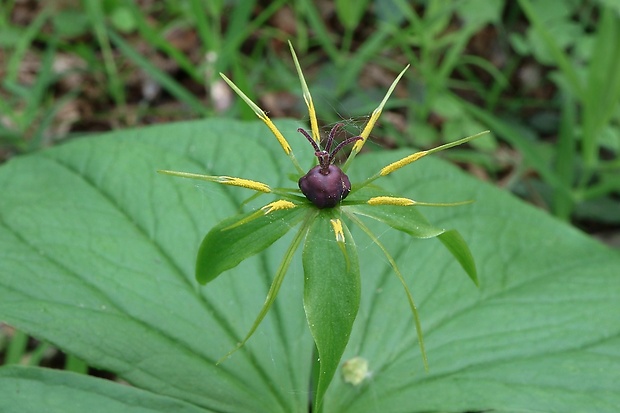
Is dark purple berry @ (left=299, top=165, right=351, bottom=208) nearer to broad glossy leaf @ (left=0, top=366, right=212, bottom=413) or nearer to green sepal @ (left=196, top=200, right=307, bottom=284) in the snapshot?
green sepal @ (left=196, top=200, right=307, bottom=284)

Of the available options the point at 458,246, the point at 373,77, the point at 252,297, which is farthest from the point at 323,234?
the point at 373,77

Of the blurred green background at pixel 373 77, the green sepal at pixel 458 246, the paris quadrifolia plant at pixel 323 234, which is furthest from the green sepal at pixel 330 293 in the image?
the blurred green background at pixel 373 77

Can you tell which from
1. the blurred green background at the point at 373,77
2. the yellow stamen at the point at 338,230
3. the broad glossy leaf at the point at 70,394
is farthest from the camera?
the blurred green background at the point at 373,77

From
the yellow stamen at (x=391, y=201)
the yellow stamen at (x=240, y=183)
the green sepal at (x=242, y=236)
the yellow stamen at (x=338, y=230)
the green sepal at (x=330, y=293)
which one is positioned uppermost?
the yellow stamen at (x=240, y=183)

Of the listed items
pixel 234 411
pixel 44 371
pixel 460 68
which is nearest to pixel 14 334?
pixel 44 371

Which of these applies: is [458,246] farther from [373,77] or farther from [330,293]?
[373,77]

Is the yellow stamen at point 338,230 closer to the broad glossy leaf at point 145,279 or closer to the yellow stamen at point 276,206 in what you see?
the yellow stamen at point 276,206
